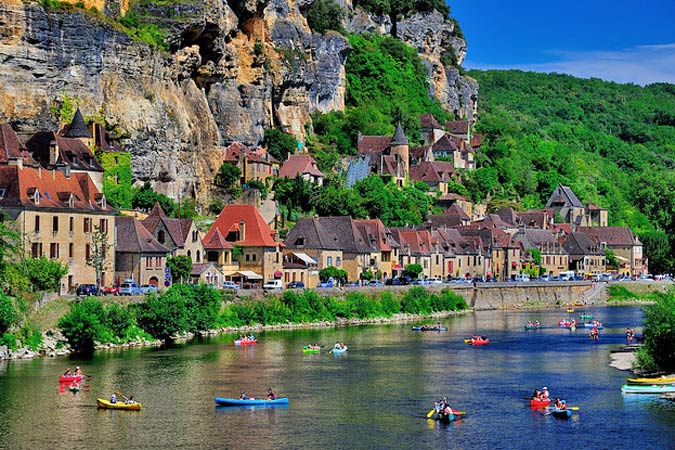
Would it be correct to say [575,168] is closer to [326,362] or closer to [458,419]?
[326,362]

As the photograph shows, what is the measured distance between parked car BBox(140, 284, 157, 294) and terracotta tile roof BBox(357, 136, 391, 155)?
2543 inches

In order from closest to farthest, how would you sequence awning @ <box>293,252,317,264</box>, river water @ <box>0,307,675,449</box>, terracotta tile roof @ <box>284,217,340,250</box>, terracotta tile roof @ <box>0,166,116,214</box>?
1. river water @ <box>0,307,675,449</box>
2. terracotta tile roof @ <box>0,166,116,214</box>
3. awning @ <box>293,252,317,264</box>
4. terracotta tile roof @ <box>284,217,340,250</box>

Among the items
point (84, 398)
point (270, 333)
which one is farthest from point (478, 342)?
point (84, 398)

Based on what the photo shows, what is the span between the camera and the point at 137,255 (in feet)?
290

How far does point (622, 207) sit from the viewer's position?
193500 millimetres

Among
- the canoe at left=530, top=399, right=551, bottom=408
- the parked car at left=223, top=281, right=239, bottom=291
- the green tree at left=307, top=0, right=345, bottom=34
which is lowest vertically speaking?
the canoe at left=530, top=399, right=551, bottom=408

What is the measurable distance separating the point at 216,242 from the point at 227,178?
802 inches

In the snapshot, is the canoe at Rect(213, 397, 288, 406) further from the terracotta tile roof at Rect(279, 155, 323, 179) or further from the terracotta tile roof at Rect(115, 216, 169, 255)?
the terracotta tile roof at Rect(279, 155, 323, 179)

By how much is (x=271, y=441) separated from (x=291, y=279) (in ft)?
187

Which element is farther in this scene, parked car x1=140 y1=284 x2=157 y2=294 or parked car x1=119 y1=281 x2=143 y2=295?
parked car x1=140 y1=284 x2=157 y2=294

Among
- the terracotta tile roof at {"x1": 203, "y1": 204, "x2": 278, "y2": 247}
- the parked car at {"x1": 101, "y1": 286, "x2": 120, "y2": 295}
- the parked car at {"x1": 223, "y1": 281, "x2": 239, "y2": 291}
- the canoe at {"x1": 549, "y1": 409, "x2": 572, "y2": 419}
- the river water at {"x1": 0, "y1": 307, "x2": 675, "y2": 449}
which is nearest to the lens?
the river water at {"x1": 0, "y1": 307, "x2": 675, "y2": 449}

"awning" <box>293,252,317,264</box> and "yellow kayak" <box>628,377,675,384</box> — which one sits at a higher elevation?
"awning" <box>293,252,317,264</box>

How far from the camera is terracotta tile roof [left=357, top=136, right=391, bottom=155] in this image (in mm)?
149900

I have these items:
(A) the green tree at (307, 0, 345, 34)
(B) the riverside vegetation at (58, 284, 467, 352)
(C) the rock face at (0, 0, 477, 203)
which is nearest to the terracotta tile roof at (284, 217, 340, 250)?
(B) the riverside vegetation at (58, 284, 467, 352)
